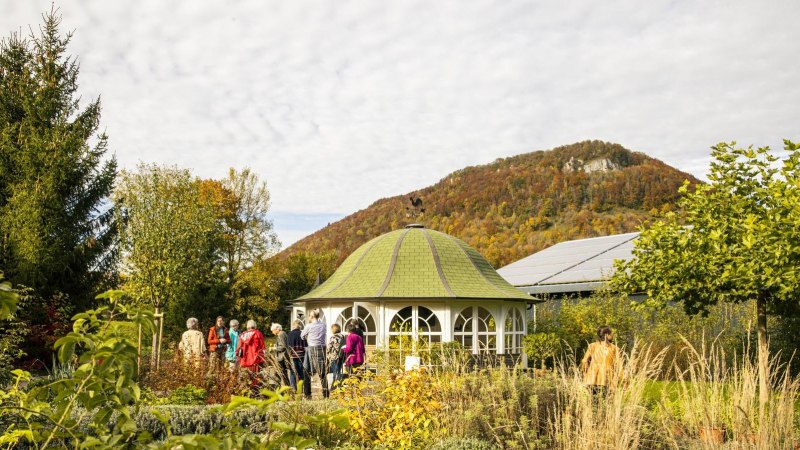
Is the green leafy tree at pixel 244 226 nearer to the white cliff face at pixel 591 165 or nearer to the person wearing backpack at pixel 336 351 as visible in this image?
the person wearing backpack at pixel 336 351

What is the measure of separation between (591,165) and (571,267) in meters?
49.2

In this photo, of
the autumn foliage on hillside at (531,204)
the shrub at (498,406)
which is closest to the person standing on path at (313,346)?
the shrub at (498,406)

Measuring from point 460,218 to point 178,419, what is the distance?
51162 millimetres

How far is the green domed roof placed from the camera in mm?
16812

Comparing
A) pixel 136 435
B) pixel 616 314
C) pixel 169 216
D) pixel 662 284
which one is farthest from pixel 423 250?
pixel 136 435

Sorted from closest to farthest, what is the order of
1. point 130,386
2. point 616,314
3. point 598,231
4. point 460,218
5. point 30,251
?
point 130,386, point 30,251, point 616,314, point 598,231, point 460,218

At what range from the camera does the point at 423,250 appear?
18562 mm

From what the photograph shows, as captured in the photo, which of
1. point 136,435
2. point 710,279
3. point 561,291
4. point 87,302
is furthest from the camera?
point 561,291

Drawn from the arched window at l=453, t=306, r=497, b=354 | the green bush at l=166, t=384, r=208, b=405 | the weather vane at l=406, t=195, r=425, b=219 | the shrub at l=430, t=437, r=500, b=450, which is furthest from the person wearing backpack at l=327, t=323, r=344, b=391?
the weather vane at l=406, t=195, r=425, b=219

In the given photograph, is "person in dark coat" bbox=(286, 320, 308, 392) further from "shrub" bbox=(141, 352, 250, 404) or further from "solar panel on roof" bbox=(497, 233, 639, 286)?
"solar panel on roof" bbox=(497, 233, 639, 286)

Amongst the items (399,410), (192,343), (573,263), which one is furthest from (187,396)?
(573,263)

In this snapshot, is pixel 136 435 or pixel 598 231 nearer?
pixel 136 435

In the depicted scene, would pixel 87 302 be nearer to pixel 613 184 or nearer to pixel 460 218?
pixel 460 218

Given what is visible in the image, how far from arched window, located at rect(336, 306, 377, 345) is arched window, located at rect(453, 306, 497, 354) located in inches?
86.3
